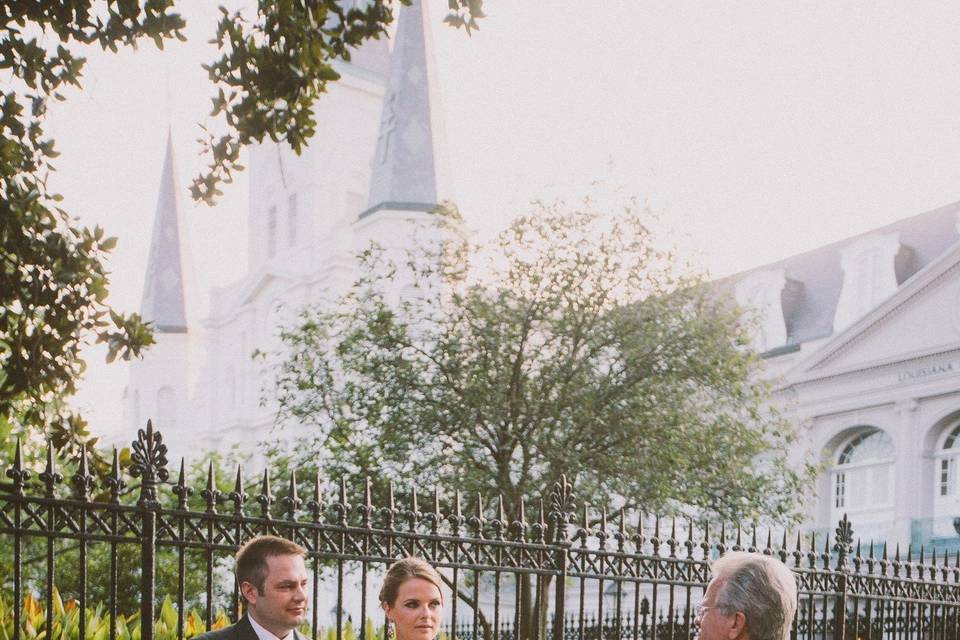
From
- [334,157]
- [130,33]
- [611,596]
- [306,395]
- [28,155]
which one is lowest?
[611,596]

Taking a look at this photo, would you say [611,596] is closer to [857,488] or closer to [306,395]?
[857,488]

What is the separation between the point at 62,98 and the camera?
7.81 metres

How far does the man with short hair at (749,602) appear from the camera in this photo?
3764 mm

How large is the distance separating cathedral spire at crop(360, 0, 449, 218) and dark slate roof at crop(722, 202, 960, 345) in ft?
44.4

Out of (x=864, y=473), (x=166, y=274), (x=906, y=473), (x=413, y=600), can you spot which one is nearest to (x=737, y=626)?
(x=413, y=600)

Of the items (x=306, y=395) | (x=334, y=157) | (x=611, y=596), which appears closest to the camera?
(x=306, y=395)

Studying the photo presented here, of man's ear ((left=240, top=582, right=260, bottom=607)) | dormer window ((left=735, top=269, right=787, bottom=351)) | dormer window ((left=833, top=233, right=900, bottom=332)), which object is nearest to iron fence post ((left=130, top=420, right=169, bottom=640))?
man's ear ((left=240, top=582, right=260, bottom=607))

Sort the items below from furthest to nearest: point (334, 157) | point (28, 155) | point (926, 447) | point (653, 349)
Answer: point (334, 157)
point (926, 447)
point (653, 349)
point (28, 155)

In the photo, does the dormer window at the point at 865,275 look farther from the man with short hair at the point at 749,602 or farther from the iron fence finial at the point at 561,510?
the man with short hair at the point at 749,602

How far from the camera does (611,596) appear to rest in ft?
112

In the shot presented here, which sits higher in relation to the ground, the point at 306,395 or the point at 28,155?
the point at 28,155

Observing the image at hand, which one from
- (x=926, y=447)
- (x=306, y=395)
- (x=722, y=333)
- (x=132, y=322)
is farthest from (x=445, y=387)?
(x=926, y=447)

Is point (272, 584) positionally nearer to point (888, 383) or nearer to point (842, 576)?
point (842, 576)

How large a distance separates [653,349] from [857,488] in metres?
17.5
